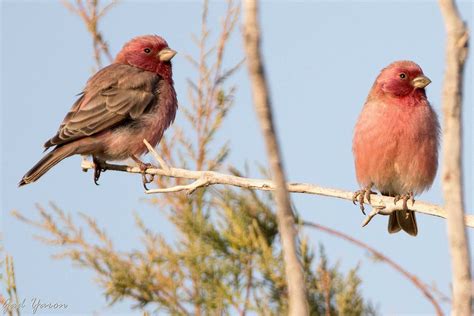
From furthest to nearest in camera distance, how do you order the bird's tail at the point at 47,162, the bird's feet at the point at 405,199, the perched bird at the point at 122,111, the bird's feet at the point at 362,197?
the perched bird at the point at 122,111 < the bird's tail at the point at 47,162 < the bird's feet at the point at 362,197 < the bird's feet at the point at 405,199

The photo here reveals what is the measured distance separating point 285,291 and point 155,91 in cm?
260

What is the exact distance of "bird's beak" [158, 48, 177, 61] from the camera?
7.34 meters

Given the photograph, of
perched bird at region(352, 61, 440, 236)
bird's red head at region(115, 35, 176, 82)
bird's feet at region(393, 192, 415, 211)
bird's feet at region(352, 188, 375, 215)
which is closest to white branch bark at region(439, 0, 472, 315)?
bird's feet at region(393, 192, 415, 211)

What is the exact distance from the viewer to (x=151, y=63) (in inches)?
291

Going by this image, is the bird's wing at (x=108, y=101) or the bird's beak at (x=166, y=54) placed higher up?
the bird's beak at (x=166, y=54)

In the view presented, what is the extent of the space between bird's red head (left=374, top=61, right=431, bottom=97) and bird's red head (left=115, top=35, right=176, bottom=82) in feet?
6.73

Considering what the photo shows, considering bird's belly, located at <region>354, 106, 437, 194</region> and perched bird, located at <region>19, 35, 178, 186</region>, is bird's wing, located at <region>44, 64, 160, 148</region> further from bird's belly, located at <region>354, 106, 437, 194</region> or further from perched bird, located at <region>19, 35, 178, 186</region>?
bird's belly, located at <region>354, 106, 437, 194</region>

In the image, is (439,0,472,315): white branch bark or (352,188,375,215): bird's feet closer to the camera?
(439,0,472,315): white branch bark

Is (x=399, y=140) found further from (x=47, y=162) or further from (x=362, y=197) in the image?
(x=47, y=162)

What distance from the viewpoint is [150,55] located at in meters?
7.42

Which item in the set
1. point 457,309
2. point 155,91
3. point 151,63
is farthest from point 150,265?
point 457,309

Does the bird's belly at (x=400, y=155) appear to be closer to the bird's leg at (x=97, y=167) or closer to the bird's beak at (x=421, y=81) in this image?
the bird's beak at (x=421, y=81)

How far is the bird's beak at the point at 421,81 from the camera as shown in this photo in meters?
6.20

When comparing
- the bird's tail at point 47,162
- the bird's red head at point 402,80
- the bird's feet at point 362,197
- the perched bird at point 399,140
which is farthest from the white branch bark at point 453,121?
the bird's tail at point 47,162
